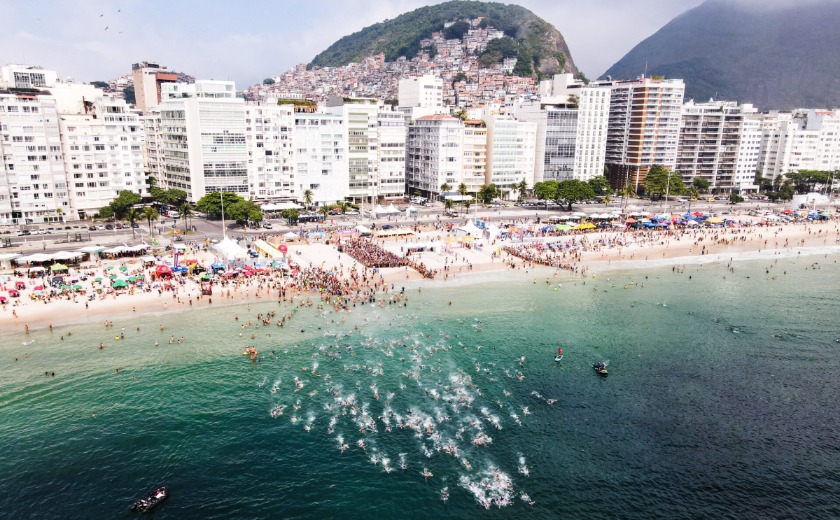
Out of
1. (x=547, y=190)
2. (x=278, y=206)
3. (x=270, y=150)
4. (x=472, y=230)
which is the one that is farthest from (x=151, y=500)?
(x=547, y=190)

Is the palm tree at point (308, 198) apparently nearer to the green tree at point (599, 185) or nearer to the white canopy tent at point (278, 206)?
the white canopy tent at point (278, 206)

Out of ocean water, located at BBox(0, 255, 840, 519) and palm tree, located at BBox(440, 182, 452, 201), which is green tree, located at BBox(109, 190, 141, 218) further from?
palm tree, located at BBox(440, 182, 452, 201)

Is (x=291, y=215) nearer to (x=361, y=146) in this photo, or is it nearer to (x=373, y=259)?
(x=361, y=146)

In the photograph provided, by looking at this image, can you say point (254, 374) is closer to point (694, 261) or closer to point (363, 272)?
point (363, 272)

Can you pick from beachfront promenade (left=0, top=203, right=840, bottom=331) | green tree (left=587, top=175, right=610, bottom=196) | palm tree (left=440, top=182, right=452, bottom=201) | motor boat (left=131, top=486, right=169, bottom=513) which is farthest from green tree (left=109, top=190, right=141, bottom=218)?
green tree (left=587, top=175, right=610, bottom=196)

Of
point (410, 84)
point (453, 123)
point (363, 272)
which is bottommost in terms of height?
point (363, 272)

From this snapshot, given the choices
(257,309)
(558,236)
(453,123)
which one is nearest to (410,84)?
(453,123)
